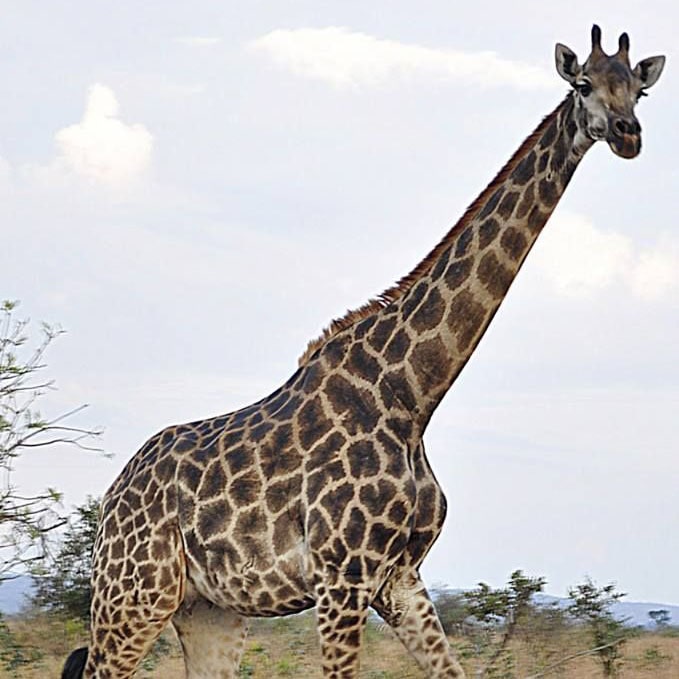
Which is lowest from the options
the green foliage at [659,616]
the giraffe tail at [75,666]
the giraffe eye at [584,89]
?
the giraffe tail at [75,666]

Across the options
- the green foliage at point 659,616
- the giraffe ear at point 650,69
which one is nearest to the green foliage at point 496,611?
the green foliage at point 659,616

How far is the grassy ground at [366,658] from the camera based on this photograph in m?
12.2

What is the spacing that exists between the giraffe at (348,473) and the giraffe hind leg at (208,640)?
0.90 feet

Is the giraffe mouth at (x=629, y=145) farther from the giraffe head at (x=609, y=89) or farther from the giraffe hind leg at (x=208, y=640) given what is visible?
the giraffe hind leg at (x=208, y=640)

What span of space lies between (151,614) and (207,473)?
855 mm

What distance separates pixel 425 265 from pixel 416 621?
1964 mm

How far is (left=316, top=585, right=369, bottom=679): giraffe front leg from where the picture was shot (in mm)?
7496

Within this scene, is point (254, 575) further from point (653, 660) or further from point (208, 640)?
point (653, 660)

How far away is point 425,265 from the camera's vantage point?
816cm

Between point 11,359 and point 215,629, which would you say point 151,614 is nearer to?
point 215,629

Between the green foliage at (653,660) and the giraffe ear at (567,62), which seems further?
the green foliage at (653,660)

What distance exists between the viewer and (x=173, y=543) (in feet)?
26.8

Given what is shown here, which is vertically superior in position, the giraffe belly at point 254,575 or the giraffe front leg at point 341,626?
the giraffe belly at point 254,575

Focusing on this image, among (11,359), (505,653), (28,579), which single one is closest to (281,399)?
(11,359)
